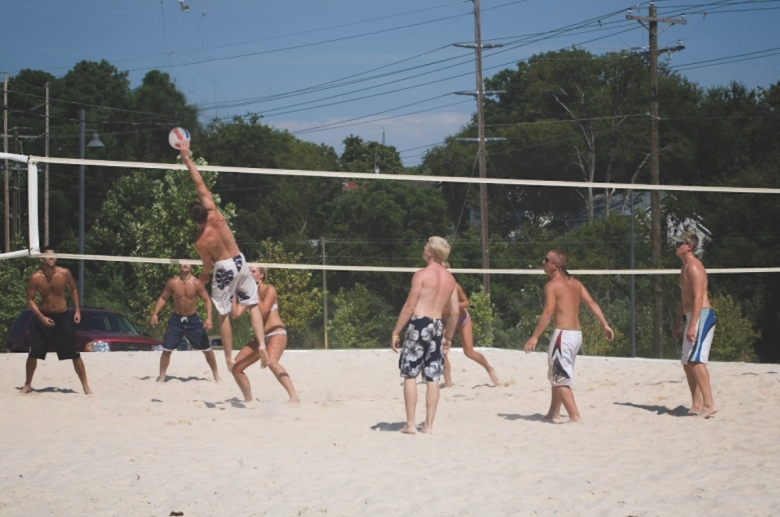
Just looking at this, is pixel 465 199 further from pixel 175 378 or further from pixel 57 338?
pixel 57 338

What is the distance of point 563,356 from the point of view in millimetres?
7172

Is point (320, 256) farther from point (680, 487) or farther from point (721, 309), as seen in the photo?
Answer: point (680, 487)

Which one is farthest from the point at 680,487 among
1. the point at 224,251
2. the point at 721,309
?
the point at 721,309

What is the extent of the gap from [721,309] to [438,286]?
23796 millimetres

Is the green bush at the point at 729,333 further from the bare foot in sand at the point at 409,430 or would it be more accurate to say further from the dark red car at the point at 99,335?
the bare foot in sand at the point at 409,430

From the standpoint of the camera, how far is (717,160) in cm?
4178

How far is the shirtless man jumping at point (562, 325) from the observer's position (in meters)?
7.18

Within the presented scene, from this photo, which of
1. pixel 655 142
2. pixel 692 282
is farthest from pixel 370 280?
pixel 692 282

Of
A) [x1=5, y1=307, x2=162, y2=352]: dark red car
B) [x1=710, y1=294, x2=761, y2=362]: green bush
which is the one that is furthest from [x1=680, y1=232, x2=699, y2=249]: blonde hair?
[x1=710, y1=294, x2=761, y2=362]: green bush

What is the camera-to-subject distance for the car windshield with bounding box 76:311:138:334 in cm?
1439

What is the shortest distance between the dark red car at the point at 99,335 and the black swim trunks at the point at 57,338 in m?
4.47

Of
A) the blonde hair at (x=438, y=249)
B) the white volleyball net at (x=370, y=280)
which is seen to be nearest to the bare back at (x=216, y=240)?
the blonde hair at (x=438, y=249)

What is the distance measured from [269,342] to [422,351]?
2124 millimetres

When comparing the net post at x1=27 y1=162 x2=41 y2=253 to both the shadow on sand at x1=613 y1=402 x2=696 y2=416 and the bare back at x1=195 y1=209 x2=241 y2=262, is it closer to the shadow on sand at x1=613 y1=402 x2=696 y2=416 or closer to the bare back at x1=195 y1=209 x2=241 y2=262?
the bare back at x1=195 y1=209 x2=241 y2=262
